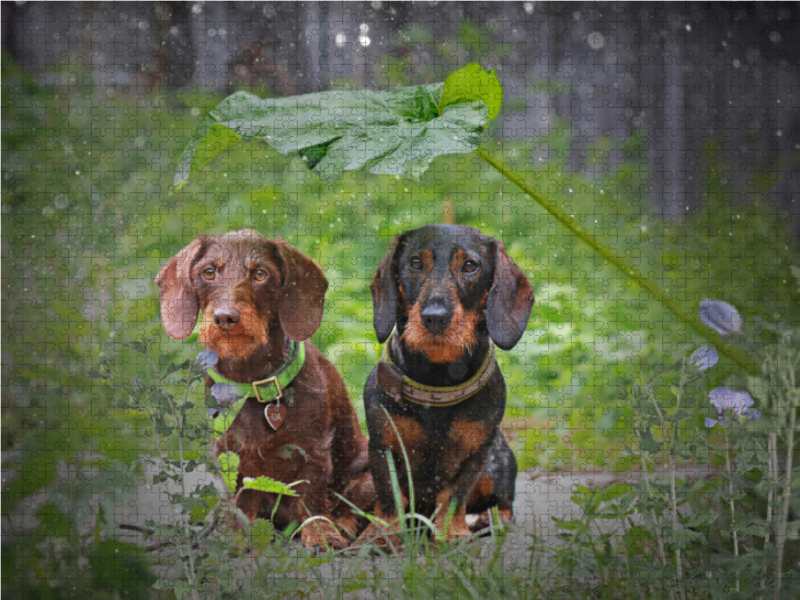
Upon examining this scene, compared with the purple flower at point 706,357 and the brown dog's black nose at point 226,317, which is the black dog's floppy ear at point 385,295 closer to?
the brown dog's black nose at point 226,317

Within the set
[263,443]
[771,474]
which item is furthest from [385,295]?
[771,474]

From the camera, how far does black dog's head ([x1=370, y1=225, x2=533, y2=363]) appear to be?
3.63ft

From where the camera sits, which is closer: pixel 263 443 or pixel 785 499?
pixel 785 499

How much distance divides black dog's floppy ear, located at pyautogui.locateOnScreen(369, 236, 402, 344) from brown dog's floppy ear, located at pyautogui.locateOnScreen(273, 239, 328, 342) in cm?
9

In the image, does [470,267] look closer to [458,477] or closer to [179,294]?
[458,477]

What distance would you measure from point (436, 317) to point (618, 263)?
0.34m

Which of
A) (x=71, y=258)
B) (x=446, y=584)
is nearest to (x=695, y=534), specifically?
(x=446, y=584)

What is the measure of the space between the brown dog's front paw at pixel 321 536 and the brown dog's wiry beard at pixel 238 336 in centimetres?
33

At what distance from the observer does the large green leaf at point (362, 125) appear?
1082mm

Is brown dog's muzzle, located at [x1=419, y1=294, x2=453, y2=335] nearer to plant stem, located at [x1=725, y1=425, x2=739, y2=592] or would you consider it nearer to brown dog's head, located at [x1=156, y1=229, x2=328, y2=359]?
brown dog's head, located at [x1=156, y1=229, x2=328, y2=359]

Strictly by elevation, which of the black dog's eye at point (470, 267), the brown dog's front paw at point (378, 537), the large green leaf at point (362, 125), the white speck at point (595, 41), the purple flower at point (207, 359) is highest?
the white speck at point (595, 41)

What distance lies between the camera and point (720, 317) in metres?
1.17

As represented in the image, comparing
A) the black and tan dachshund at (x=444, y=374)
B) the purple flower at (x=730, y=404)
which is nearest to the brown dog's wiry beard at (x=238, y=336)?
the black and tan dachshund at (x=444, y=374)

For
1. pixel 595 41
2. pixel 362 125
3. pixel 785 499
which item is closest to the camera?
pixel 785 499
